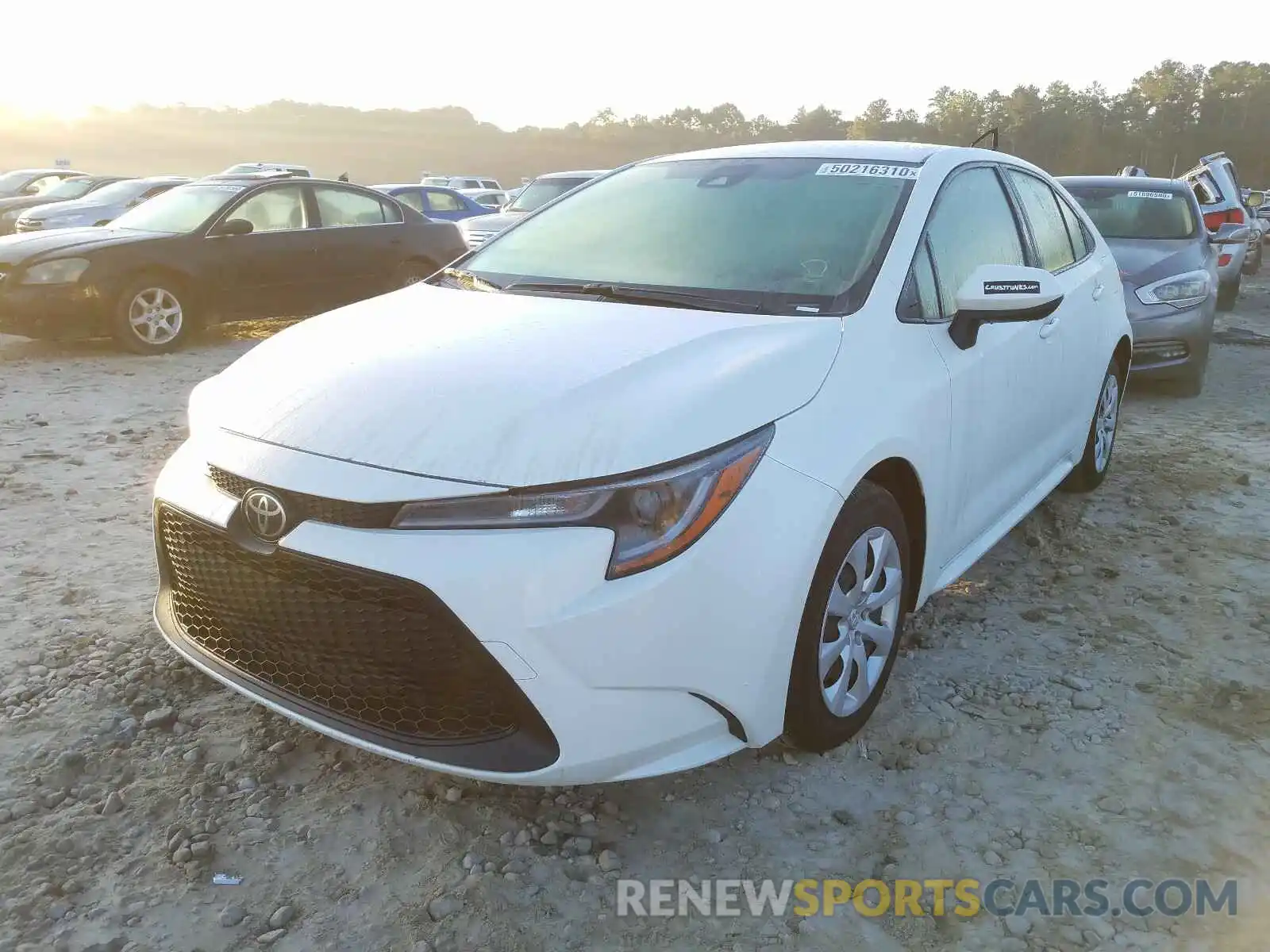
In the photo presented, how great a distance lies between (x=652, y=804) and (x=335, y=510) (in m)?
1.10

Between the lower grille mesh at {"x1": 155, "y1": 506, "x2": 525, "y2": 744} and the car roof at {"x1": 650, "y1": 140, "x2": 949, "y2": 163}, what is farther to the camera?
the car roof at {"x1": 650, "y1": 140, "x2": 949, "y2": 163}

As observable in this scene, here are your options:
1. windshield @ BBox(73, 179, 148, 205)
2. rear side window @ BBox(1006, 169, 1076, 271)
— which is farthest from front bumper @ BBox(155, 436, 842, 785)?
windshield @ BBox(73, 179, 148, 205)

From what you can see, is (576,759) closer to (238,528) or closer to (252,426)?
(238,528)

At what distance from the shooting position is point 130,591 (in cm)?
366

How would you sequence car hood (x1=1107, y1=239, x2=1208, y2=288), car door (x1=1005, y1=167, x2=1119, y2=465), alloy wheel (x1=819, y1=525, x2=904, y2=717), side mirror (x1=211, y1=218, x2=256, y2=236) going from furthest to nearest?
side mirror (x1=211, y1=218, x2=256, y2=236) → car hood (x1=1107, y1=239, x2=1208, y2=288) → car door (x1=1005, y1=167, x2=1119, y2=465) → alloy wheel (x1=819, y1=525, x2=904, y2=717)

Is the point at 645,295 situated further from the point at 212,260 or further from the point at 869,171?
the point at 212,260

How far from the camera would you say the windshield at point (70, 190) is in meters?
17.2

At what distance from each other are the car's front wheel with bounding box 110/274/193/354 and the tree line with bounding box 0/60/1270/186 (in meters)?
50.4

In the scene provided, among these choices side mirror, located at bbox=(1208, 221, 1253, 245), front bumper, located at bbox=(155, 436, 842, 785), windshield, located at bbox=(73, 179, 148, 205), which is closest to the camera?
front bumper, located at bbox=(155, 436, 842, 785)

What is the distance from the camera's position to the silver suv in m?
11.3

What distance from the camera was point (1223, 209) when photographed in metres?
11.8

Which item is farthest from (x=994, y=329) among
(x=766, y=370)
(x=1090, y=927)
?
(x=1090, y=927)

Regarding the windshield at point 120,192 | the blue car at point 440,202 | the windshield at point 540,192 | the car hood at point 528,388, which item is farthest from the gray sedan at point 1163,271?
the windshield at point 120,192

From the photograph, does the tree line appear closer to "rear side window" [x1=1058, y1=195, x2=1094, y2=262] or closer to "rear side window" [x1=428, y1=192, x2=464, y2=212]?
"rear side window" [x1=428, y1=192, x2=464, y2=212]
